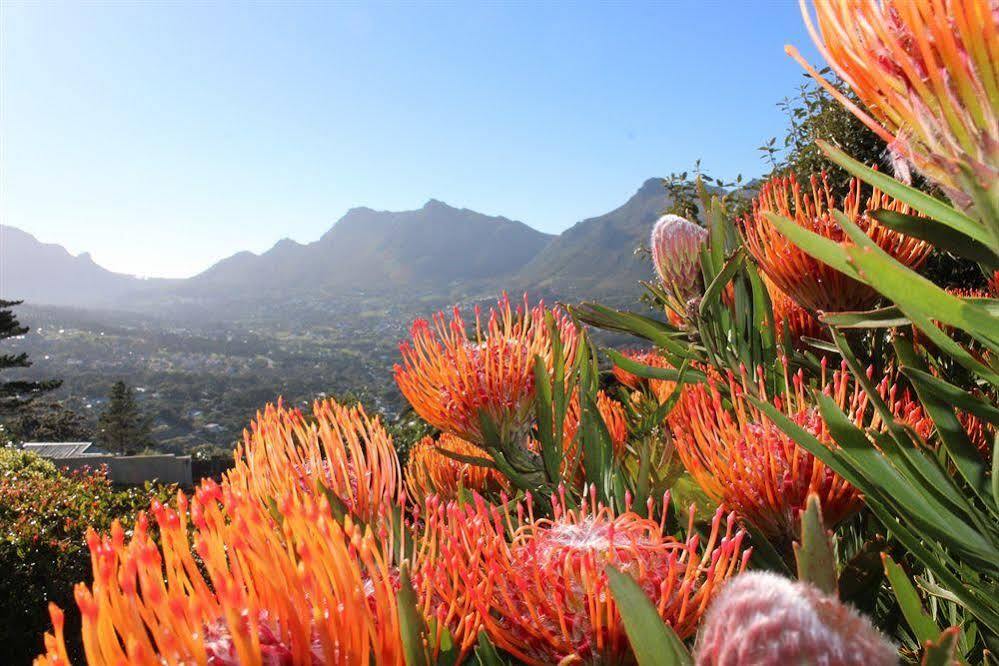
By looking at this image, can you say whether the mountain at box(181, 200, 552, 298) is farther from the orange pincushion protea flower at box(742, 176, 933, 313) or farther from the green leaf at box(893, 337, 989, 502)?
the green leaf at box(893, 337, 989, 502)

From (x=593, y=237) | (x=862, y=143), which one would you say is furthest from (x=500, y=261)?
(x=862, y=143)

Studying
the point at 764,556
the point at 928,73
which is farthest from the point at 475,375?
the point at 928,73

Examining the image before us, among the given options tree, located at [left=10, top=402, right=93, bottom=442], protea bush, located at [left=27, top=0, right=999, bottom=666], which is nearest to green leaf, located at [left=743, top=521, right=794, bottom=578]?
protea bush, located at [left=27, top=0, right=999, bottom=666]

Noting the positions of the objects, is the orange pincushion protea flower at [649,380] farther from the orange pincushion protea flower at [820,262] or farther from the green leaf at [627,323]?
the orange pincushion protea flower at [820,262]

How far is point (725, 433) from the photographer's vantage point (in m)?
0.82

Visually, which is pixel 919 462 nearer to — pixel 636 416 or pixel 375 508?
pixel 375 508

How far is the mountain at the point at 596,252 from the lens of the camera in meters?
126

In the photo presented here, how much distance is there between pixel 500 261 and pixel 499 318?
17527cm

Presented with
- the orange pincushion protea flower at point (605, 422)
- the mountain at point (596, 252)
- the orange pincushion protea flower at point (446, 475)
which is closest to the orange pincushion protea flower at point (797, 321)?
the orange pincushion protea flower at point (605, 422)

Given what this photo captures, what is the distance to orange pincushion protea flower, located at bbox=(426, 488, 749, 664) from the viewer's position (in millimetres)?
528

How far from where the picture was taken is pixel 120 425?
148ft

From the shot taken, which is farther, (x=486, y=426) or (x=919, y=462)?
(x=486, y=426)

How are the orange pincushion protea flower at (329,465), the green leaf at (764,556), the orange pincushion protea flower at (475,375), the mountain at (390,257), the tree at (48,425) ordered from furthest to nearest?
the mountain at (390,257), the tree at (48,425), the orange pincushion protea flower at (475,375), the orange pincushion protea flower at (329,465), the green leaf at (764,556)

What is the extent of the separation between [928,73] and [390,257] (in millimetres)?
180892
